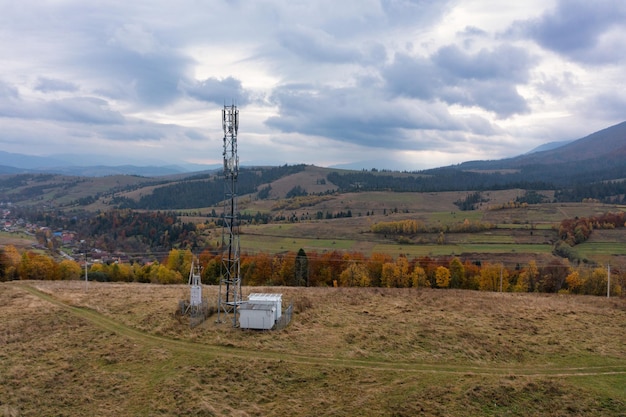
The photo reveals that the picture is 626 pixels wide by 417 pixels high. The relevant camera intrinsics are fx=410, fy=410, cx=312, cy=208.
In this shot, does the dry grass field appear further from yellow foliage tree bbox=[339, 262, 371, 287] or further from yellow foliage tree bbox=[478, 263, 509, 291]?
yellow foliage tree bbox=[339, 262, 371, 287]

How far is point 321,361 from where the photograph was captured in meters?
26.5

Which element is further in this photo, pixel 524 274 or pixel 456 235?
pixel 456 235

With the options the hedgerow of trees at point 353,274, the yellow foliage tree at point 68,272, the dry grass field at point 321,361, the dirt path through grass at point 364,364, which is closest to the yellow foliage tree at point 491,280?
the hedgerow of trees at point 353,274

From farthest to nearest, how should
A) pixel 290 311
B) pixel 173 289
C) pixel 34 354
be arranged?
pixel 173 289 < pixel 290 311 < pixel 34 354

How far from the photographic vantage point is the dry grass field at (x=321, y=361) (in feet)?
71.9

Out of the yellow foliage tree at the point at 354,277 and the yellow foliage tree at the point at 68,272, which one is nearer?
the yellow foliage tree at the point at 68,272

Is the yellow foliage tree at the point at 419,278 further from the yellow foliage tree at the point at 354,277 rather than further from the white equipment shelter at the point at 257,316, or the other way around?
the white equipment shelter at the point at 257,316

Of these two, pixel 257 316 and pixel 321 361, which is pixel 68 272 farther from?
pixel 321 361

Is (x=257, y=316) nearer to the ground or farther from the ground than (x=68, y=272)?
farther from the ground

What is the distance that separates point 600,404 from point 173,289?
40846 mm

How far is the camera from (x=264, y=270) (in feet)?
243

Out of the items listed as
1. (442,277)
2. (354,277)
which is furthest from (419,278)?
(354,277)

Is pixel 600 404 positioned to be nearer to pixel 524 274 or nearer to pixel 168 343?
pixel 168 343

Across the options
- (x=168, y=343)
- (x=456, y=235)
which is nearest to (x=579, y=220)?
(x=456, y=235)
